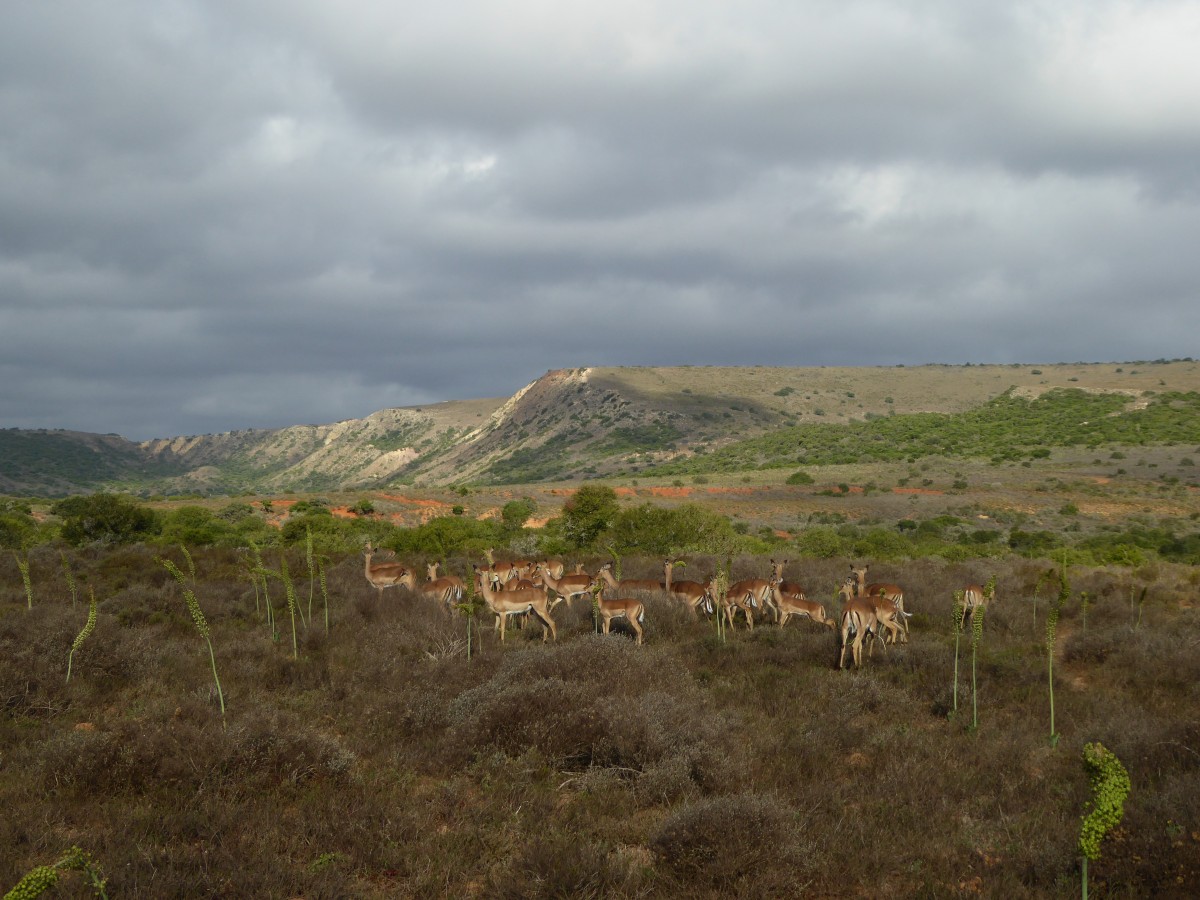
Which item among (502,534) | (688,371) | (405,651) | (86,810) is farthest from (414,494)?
(688,371)

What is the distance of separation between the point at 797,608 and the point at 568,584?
498 centimetres

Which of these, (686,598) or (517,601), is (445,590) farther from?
(686,598)

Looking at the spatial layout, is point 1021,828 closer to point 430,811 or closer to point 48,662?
point 430,811

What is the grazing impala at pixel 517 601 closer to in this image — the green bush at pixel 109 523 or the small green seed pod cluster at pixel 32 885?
the small green seed pod cluster at pixel 32 885

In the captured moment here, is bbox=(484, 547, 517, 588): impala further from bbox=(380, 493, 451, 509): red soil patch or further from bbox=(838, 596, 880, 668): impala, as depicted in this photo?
bbox=(380, 493, 451, 509): red soil patch

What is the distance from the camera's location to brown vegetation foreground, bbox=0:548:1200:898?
568 centimetres

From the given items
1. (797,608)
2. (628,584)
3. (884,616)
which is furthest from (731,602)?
(884,616)

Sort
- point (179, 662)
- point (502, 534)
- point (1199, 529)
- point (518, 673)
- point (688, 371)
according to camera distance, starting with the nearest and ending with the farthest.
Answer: point (518, 673) < point (179, 662) < point (502, 534) < point (1199, 529) < point (688, 371)

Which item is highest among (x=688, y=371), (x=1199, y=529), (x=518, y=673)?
(x=688, y=371)

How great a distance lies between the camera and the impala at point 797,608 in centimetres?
1439

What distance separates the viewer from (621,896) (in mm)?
5375

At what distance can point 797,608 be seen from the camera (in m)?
14.6

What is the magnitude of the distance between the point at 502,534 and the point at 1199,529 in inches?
1431

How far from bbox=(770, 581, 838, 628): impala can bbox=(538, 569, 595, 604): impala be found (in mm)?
4064
